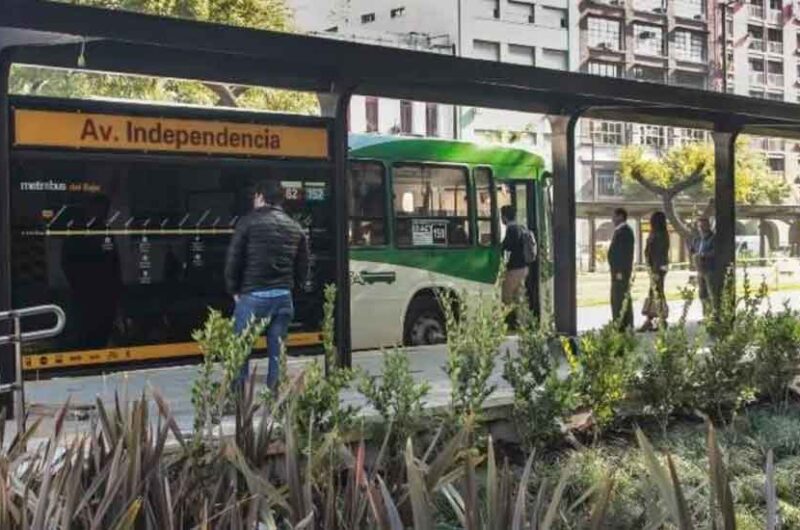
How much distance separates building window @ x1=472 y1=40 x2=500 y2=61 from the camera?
6144 centimetres

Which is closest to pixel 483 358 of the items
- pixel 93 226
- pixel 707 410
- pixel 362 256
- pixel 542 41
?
pixel 707 410

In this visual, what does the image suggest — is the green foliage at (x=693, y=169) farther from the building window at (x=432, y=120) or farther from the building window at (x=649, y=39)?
the building window at (x=432, y=120)

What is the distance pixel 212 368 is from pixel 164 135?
186 inches

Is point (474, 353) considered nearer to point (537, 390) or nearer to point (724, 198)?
point (537, 390)

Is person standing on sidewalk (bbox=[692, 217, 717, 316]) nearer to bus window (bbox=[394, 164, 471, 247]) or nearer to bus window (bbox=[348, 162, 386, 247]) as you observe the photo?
bus window (bbox=[394, 164, 471, 247])

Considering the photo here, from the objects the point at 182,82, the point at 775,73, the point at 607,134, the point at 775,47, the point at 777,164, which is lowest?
the point at 182,82

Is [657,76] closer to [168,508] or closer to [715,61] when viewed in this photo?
[715,61]

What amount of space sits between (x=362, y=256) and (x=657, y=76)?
65.1m

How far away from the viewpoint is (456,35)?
60.7 m

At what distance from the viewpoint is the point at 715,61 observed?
78062 mm

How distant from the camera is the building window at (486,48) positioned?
61438 millimetres

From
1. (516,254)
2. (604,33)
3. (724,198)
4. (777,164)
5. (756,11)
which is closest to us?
(724,198)

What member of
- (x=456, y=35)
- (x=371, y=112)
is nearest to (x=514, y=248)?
(x=371, y=112)

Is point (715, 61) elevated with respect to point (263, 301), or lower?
elevated
